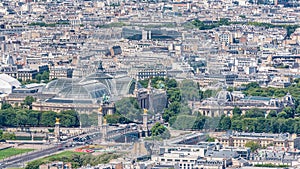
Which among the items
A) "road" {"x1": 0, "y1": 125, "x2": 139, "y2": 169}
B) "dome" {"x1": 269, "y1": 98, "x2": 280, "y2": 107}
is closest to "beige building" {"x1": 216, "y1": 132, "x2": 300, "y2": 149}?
"road" {"x1": 0, "y1": 125, "x2": 139, "y2": 169}

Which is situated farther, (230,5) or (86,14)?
(230,5)

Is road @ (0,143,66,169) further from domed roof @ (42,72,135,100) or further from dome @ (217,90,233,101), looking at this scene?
dome @ (217,90,233,101)

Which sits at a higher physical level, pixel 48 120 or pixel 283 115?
pixel 283 115

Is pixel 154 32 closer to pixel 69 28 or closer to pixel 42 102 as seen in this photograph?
pixel 42 102

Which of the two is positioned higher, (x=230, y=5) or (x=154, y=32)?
(x=154, y=32)

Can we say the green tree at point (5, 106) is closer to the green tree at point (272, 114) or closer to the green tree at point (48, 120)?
the green tree at point (48, 120)

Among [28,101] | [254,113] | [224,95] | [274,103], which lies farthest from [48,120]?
[274,103]

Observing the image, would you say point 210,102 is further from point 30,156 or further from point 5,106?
point 30,156

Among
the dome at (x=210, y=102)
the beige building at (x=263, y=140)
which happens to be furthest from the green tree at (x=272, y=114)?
the beige building at (x=263, y=140)

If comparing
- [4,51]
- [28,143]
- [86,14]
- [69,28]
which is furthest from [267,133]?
[86,14]
